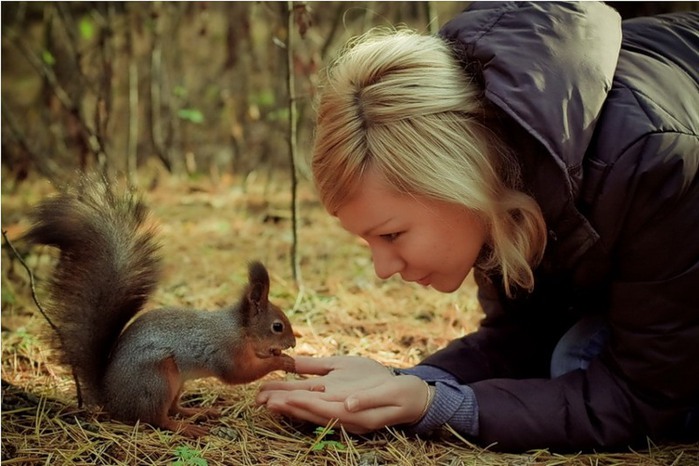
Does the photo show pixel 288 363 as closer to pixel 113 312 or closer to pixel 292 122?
pixel 113 312

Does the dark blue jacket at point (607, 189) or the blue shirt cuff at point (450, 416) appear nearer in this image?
the dark blue jacket at point (607, 189)

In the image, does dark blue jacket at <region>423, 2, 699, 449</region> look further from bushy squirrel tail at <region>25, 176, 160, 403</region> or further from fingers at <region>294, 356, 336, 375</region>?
bushy squirrel tail at <region>25, 176, 160, 403</region>

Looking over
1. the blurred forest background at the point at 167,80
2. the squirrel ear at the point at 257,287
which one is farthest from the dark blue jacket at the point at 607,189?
the blurred forest background at the point at 167,80

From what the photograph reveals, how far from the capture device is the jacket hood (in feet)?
5.04

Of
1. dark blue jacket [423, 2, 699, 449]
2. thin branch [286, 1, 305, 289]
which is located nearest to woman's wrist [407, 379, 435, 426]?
dark blue jacket [423, 2, 699, 449]

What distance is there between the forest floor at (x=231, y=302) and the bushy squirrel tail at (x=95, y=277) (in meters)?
0.08

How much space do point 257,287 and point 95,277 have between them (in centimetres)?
38

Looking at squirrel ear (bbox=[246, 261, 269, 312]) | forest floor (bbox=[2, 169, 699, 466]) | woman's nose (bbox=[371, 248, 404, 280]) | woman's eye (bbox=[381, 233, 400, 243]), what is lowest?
forest floor (bbox=[2, 169, 699, 466])

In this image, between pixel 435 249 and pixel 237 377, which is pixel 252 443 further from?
pixel 435 249

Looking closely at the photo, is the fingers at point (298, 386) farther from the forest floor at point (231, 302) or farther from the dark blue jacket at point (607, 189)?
the dark blue jacket at point (607, 189)

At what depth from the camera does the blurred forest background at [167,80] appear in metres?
4.16

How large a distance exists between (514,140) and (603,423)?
65 centimetres

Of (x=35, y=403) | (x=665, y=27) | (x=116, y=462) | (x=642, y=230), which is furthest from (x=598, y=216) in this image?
(x=35, y=403)

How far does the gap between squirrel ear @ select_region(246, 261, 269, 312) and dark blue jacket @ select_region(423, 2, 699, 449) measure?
0.54m
